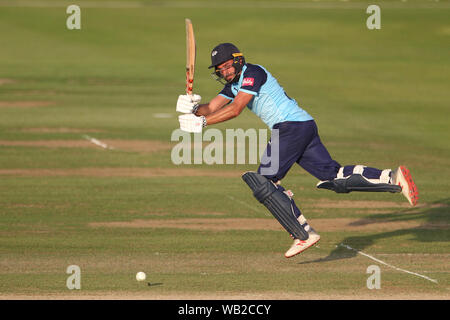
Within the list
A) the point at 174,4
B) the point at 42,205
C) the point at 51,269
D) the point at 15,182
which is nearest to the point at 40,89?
the point at 15,182

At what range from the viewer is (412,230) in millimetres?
11750

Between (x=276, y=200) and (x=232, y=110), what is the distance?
1.10 meters

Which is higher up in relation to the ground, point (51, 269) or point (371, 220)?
point (371, 220)

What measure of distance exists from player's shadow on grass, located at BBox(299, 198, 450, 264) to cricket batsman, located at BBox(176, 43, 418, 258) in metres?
0.86

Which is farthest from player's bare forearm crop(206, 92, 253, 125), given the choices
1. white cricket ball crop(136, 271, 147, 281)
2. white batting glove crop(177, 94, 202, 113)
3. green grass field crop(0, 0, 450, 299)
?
white cricket ball crop(136, 271, 147, 281)

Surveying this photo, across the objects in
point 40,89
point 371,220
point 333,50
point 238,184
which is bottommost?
point 371,220

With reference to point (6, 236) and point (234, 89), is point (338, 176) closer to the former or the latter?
point (234, 89)

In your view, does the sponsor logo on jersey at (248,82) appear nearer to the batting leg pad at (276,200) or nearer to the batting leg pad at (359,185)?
the batting leg pad at (276,200)

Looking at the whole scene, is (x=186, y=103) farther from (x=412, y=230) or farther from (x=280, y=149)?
(x=412, y=230)

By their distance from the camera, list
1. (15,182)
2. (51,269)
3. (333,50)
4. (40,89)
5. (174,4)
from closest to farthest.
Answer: (51,269)
(15,182)
(40,89)
(333,50)
(174,4)

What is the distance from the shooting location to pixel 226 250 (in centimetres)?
1066

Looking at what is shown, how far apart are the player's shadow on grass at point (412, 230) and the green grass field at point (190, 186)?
0.10 ft

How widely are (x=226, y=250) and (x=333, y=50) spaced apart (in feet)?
107

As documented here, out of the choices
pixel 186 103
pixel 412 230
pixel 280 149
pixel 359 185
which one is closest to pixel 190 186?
pixel 412 230
